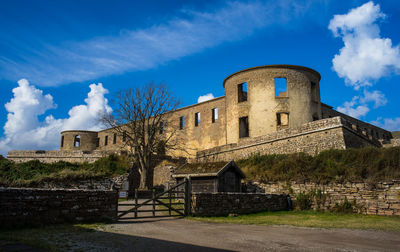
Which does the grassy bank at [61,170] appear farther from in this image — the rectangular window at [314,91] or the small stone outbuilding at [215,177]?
the rectangular window at [314,91]

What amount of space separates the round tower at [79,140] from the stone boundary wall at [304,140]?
31988 mm

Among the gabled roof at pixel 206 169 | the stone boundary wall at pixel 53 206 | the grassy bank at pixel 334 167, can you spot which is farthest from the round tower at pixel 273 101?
the stone boundary wall at pixel 53 206

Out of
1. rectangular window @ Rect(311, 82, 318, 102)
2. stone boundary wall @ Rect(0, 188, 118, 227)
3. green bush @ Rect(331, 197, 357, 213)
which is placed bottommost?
green bush @ Rect(331, 197, 357, 213)

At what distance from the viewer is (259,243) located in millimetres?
6867

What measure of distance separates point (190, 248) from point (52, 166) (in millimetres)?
25340

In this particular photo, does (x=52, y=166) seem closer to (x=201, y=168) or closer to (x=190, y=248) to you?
(x=201, y=168)

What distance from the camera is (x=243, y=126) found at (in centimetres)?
3031

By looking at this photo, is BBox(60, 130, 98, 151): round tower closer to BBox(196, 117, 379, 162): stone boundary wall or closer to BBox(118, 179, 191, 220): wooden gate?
BBox(196, 117, 379, 162): stone boundary wall

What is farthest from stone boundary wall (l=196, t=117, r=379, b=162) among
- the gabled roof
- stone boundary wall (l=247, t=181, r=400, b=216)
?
the gabled roof

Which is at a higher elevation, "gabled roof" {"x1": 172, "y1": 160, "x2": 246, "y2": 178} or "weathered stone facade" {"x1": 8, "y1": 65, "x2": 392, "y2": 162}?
"weathered stone facade" {"x1": 8, "y1": 65, "x2": 392, "y2": 162}

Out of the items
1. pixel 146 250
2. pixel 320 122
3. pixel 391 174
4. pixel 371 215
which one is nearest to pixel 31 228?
pixel 146 250

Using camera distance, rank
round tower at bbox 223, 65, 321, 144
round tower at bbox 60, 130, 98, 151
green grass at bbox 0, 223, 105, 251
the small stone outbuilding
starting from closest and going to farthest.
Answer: green grass at bbox 0, 223, 105, 251 → the small stone outbuilding → round tower at bbox 223, 65, 321, 144 → round tower at bbox 60, 130, 98, 151

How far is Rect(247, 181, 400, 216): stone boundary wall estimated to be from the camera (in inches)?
532

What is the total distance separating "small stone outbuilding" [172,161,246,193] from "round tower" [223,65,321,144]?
9.86 m
